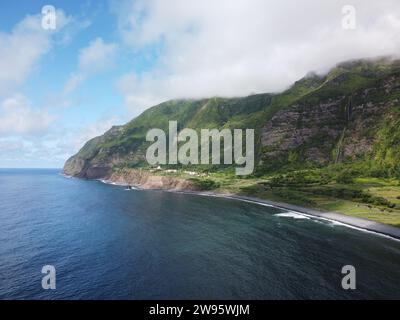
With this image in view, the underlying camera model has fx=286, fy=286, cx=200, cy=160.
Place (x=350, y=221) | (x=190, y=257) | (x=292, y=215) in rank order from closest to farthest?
(x=190, y=257)
(x=350, y=221)
(x=292, y=215)

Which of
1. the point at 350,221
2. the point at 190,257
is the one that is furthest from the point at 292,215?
the point at 190,257

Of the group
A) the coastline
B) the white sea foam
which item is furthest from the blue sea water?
the coastline

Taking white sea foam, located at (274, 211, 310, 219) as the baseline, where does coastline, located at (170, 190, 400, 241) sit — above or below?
above

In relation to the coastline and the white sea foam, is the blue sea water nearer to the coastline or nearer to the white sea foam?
the white sea foam

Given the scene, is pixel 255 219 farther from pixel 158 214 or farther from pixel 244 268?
pixel 244 268

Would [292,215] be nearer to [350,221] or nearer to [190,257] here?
[350,221]

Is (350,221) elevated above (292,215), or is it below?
above

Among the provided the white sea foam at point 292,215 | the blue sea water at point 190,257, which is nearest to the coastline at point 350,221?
the white sea foam at point 292,215
